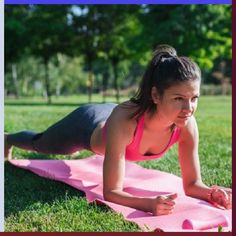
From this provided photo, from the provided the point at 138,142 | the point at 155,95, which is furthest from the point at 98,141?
the point at 155,95

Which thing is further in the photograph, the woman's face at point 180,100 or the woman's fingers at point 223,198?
the woman's fingers at point 223,198

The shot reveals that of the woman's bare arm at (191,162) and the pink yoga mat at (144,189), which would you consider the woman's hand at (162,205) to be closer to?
the pink yoga mat at (144,189)

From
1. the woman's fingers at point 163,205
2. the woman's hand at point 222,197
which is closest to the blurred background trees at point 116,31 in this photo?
the woman's hand at point 222,197

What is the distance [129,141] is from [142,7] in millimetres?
14404

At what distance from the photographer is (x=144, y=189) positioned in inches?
107

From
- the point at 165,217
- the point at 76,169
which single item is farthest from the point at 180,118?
the point at 76,169

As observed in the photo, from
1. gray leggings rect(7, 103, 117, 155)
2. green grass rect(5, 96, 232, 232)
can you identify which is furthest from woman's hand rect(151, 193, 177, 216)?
gray leggings rect(7, 103, 117, 155)

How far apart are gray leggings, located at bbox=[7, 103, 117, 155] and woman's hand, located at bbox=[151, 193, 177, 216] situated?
2.55ft

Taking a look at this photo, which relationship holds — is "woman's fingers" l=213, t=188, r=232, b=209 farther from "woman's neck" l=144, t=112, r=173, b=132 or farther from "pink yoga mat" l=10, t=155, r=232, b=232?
"woman's neck" l=144, t=112, r=173, b=132

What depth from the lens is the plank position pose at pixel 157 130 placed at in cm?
213

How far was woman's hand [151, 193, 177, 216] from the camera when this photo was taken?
7.00 feet

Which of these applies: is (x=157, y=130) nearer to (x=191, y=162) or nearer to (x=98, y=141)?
(x=191, y=162)

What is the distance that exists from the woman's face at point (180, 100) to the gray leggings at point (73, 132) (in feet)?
2.59

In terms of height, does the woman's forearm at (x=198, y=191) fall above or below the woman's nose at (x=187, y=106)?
below
